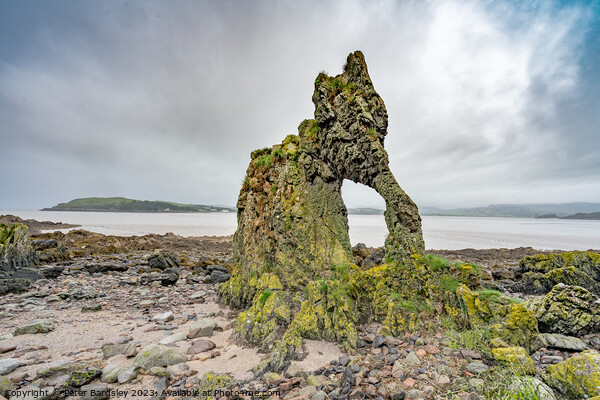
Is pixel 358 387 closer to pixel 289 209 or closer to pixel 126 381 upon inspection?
pixel 126 381

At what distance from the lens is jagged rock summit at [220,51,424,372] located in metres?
6.77

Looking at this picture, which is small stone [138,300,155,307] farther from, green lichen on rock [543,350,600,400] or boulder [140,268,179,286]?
green lichen on rock [543,350,600,400]

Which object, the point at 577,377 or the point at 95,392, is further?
the point at 95,392

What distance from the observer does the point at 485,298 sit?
230 inches

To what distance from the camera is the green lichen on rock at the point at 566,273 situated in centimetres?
1166

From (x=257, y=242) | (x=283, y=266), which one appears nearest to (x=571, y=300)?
(x=283, y=266)

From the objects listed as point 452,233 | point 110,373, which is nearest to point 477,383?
point 110,373

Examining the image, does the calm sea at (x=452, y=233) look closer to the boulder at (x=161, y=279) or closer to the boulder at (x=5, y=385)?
the boulder at (x=161, y=279)

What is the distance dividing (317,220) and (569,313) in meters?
6.99

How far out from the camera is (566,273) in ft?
40.4

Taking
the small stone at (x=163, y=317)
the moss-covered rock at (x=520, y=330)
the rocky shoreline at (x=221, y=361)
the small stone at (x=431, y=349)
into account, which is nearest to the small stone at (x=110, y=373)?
the rocky shoreline at (x=221, y=361)

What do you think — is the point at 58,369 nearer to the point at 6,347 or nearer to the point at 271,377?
the point at 6,347

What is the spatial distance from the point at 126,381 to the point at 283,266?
488 centimetres

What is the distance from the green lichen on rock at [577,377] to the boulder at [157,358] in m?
7.07
